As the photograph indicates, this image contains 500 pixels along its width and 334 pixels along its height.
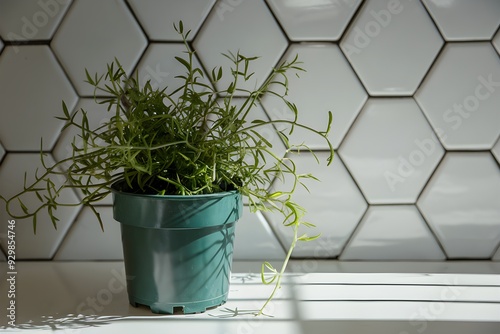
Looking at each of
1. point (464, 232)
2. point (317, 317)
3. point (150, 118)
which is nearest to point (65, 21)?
point (150, 118)

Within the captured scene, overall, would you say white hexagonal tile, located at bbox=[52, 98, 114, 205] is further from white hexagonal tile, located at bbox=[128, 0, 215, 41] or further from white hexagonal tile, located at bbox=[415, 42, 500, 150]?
white hexagonal tile, located at bbox=[415, 42, 500, 150]

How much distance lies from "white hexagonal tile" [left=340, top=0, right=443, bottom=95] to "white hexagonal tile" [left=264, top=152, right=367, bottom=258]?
0.12 m

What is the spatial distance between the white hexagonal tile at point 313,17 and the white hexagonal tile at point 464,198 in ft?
0.74

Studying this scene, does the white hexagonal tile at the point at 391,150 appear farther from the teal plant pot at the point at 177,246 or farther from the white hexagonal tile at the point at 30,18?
the white hexagonal tile at the point at 30,18

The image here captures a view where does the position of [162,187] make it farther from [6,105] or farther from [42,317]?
[6,105]

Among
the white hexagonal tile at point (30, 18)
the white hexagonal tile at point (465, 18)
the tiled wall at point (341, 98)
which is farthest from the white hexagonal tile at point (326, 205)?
the white hexagonal tile at point (30, 18)

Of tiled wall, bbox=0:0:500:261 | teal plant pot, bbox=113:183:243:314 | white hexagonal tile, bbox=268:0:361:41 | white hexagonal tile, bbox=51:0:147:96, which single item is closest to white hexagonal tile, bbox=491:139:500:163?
tiled wall, bbox=0:0:500:261


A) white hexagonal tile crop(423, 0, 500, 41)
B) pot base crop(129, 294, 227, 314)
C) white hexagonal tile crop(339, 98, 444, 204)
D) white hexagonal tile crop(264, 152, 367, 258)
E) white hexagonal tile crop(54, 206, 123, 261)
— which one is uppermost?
white hexagonal tile crop(423, 0, 500, 41)

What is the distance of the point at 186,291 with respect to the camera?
0.59 meters

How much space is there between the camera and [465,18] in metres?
0.76

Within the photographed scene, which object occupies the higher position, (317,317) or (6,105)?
(6,105)

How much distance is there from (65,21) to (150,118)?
0.26 m

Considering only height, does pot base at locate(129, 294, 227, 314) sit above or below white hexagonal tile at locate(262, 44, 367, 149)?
below

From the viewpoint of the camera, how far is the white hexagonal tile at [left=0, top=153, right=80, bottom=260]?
2.52 ft
